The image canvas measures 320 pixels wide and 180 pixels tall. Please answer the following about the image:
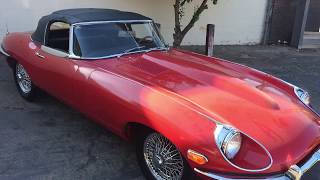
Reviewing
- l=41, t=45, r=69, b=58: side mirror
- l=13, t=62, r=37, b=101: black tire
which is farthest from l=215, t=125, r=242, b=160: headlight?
l=13, t=62, r=37, b=101: black tire

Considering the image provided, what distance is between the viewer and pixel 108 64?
3.97 metres

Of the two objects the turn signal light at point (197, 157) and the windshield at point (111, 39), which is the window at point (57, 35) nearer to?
the windshield at point (111, 39)

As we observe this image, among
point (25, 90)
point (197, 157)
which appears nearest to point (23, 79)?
point (25, 90)

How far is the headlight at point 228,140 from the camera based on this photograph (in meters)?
2.77

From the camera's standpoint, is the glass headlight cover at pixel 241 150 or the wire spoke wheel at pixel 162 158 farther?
the wire spoke wheel at pixel 162 158

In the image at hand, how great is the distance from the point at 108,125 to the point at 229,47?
704cm

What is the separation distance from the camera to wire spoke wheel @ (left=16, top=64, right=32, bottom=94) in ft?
17.4

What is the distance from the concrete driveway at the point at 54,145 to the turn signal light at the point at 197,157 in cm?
93

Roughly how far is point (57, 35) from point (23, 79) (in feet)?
3.40

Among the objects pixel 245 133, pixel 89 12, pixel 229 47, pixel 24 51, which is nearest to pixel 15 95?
pixel 24 51

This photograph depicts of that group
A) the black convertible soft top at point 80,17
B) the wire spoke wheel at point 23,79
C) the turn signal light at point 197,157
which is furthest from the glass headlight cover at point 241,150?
Answer: the wire spoke wheel at point 23,79

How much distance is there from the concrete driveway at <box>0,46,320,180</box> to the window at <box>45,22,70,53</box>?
895 millimetres

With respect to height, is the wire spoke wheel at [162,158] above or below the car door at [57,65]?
below

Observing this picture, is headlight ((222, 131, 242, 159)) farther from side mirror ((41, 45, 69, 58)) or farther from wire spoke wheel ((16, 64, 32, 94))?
wire spoke wheel ((16, 64, 32, 94))
